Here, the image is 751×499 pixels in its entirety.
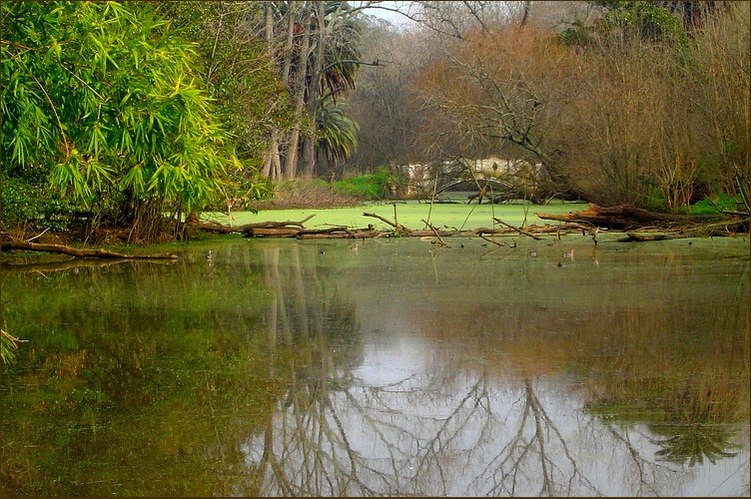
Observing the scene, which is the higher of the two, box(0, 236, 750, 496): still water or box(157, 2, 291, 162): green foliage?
box(157, 2, 291, 162): green foliage

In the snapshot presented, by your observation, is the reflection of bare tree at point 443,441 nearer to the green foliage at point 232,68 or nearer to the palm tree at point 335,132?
the green foliage at point 232,68

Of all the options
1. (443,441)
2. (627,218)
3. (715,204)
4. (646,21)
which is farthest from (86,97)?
(646,21)

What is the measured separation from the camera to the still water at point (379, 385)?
487 cm

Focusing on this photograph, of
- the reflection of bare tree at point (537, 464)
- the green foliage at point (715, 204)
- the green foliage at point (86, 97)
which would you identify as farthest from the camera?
the green foliage at point (715, 204)

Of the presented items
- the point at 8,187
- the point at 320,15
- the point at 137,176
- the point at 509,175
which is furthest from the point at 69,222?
the point at 320,15

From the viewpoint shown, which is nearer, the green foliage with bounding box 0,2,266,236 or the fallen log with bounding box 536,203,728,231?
the green foliage with bounding box 0,2,266,236

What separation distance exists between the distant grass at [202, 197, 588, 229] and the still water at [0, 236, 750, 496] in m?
7.23

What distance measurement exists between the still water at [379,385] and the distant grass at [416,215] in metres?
7.23

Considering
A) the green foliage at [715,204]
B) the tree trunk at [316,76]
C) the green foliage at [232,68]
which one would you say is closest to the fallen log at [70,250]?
the green foliage at [232,68]

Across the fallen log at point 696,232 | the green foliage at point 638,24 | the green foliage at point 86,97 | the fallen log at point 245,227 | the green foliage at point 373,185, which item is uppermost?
the green foliage at point 638,24

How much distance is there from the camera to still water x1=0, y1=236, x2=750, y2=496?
487cm

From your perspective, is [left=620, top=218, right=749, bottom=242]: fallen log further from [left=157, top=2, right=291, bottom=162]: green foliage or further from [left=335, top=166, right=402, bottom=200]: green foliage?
[left=335, top=166, right=402, bottom=200]: green foliage

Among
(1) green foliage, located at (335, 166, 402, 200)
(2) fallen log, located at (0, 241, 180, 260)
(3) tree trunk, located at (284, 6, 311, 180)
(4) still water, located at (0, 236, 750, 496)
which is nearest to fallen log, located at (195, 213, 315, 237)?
(2) fallen log, located at (0, 241, 180, 260)

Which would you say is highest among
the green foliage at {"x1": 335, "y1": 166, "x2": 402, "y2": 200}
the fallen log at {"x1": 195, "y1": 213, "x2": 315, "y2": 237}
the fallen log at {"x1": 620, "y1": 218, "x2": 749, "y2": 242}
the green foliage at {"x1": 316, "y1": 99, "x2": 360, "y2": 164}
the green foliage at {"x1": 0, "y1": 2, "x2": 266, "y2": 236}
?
the green foliage at {"x1": 316, "y1": 99, "x2": 360, "y2": 164}
